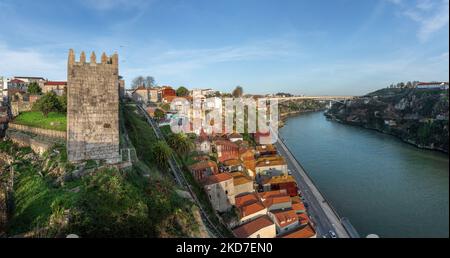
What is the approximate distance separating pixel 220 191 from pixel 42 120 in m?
8.42

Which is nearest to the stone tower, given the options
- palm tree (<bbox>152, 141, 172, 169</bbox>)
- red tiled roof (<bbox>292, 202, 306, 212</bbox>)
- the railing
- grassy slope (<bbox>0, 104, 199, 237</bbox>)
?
grassy slope (<bbox>0, 104, 199, 237</bbox>)

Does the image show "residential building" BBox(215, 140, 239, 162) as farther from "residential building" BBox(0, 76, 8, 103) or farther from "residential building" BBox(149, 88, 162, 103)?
"residential building" BBox(0, 76, 8, 103)

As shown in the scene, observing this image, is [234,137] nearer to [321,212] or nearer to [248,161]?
[248,161]

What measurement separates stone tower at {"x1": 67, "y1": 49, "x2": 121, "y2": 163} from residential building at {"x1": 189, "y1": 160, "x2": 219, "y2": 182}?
250 inches

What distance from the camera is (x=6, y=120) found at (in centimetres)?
1327

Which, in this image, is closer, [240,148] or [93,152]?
[93,152]

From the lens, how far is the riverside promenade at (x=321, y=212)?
12227mm

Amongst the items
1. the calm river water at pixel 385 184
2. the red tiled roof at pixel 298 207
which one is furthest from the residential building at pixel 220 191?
the calm river water at pixel 385 184

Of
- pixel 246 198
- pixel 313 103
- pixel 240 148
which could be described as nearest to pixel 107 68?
pixel 246 198

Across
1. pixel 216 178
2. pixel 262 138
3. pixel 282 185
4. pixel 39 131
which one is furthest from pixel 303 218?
pixel 262 138

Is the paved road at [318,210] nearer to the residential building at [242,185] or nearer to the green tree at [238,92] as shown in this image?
the residential building at [242,185]

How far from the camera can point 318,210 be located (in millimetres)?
14453

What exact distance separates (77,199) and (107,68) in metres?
3.35
